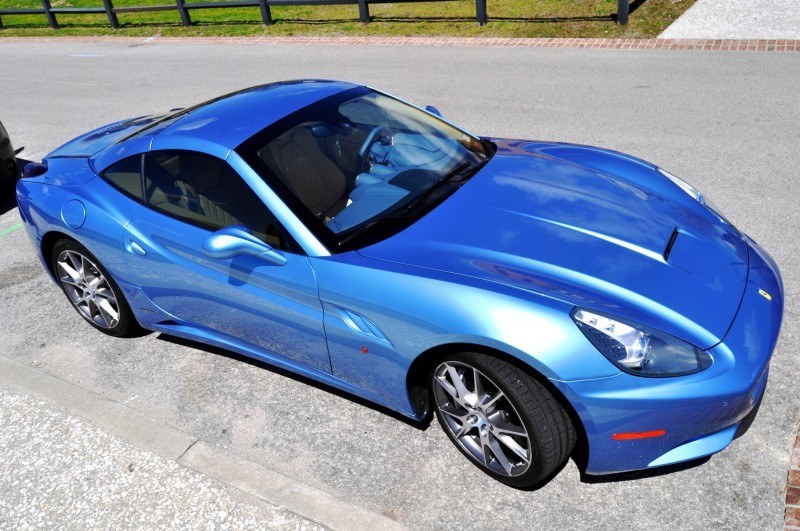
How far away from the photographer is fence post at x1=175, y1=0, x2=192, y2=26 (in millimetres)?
16672

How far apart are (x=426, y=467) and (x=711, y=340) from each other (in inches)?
58.0

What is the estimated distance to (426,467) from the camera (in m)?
3.71

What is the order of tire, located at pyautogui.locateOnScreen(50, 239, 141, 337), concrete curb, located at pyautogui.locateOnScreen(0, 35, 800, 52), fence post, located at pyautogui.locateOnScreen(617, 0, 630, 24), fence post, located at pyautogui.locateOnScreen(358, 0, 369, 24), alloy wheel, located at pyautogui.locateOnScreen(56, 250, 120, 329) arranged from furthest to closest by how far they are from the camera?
fence post, located at pyautogui.locateOnScreen(358, 0, 369, 24) < fence post, located at pyautogui.locateOnScreen(617, 0, 630, 24) < concrete curb, located at pyautogui.locateOnScreen(0, 35, 800, 52) < alloy wheel, located at pyautogui.locateOnScreen(56, 250, 120, 329) < tire, located at pyautogui.locateOnScreen(50, 239, 141, 337)

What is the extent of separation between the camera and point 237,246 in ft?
12.3

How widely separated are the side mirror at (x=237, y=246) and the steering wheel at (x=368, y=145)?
0.76 m

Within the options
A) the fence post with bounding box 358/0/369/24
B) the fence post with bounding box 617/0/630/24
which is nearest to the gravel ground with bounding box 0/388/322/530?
→ the fence post with bounding box 617/0/630/24

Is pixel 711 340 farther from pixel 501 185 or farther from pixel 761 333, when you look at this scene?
pixel 501 185

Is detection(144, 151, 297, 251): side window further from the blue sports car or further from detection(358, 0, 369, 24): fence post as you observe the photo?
detection(358, 0, 369, 24): fence post

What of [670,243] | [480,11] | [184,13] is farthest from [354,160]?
[184,13]

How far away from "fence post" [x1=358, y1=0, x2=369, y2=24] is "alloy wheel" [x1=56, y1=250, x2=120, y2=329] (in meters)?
10.8

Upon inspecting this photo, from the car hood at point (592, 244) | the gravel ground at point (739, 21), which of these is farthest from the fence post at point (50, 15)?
the car hood at point (592, 244)

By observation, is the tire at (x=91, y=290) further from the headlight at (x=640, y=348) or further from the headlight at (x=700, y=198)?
the headlight at (x=700, y=198)

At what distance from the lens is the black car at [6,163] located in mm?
7547

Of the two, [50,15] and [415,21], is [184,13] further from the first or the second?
[415,21]
